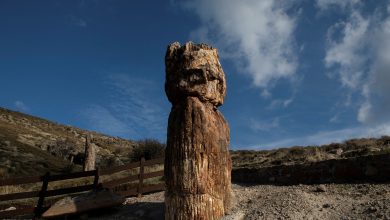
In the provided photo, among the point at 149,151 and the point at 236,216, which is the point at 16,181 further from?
the point at 149,151

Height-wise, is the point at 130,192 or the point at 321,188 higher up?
the point at 130,192

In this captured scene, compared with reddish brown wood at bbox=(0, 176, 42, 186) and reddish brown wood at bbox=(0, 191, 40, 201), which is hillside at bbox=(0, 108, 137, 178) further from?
reddish brown wood at bbox=(0, 191, 40, 201)

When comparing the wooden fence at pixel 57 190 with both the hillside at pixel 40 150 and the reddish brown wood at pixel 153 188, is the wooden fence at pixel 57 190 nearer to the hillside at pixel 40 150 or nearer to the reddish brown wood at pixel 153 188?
the reddish brown wood at pixel 153 188

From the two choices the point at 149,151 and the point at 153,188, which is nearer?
the point at 153,188

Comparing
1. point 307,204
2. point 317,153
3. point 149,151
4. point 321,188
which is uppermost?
point 149,151

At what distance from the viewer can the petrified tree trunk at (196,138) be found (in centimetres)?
1066

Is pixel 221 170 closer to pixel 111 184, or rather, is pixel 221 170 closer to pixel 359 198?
pixel 359 198

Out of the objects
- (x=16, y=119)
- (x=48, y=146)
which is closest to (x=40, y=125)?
(x=16, y=119)

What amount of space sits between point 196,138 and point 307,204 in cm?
313

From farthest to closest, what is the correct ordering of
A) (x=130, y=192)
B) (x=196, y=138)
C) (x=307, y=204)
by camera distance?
(x=130, y=192)
(x=307, y=204)
(x=196, y=138)

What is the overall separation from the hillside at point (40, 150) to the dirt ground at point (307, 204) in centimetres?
1957

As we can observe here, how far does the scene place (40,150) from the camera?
136 ft

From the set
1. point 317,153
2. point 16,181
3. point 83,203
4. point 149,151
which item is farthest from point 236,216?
point 149,151

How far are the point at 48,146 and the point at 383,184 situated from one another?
40893 millimetres
